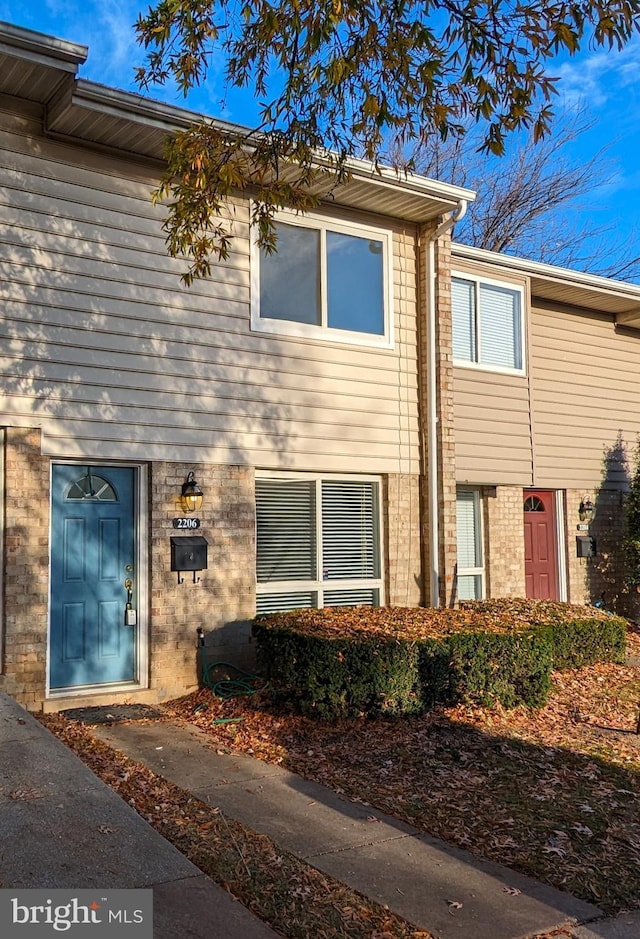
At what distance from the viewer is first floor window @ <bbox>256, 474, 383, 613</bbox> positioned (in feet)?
29.9

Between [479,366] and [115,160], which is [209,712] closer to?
[115,160]

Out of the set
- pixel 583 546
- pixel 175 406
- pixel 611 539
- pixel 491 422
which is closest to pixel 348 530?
pixel 175 406

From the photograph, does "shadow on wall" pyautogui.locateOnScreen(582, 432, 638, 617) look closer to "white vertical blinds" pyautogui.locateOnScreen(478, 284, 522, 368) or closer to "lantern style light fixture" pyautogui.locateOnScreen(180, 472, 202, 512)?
"white vertical blinds" pyautogui.locateOnScreen(478, 284, 522, 368)

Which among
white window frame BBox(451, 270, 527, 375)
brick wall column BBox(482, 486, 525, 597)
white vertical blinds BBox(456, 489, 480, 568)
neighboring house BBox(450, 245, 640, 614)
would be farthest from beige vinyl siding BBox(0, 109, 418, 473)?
brick wall column BBox(482, 486, 525, 597)

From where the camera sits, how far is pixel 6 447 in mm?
7406

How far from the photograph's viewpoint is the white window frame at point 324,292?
8.99 meters

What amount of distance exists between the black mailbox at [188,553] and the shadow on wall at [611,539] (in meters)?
6.76

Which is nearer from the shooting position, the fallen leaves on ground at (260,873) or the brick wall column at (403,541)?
the fallen leaves on ground at (260,873)

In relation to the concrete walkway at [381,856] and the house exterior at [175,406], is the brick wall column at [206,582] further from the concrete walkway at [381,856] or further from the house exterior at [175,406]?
the concrete walkway at [381,856]

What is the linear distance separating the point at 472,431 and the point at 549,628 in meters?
3.60

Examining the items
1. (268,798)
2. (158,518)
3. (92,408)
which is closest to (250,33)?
(92,408)

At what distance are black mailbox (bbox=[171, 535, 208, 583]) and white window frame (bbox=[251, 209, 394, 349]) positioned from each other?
2319mm

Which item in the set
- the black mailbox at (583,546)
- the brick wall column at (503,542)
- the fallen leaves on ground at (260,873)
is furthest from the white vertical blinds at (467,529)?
the fallen leaves on ground at (260,873)

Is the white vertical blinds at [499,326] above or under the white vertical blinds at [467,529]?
above
